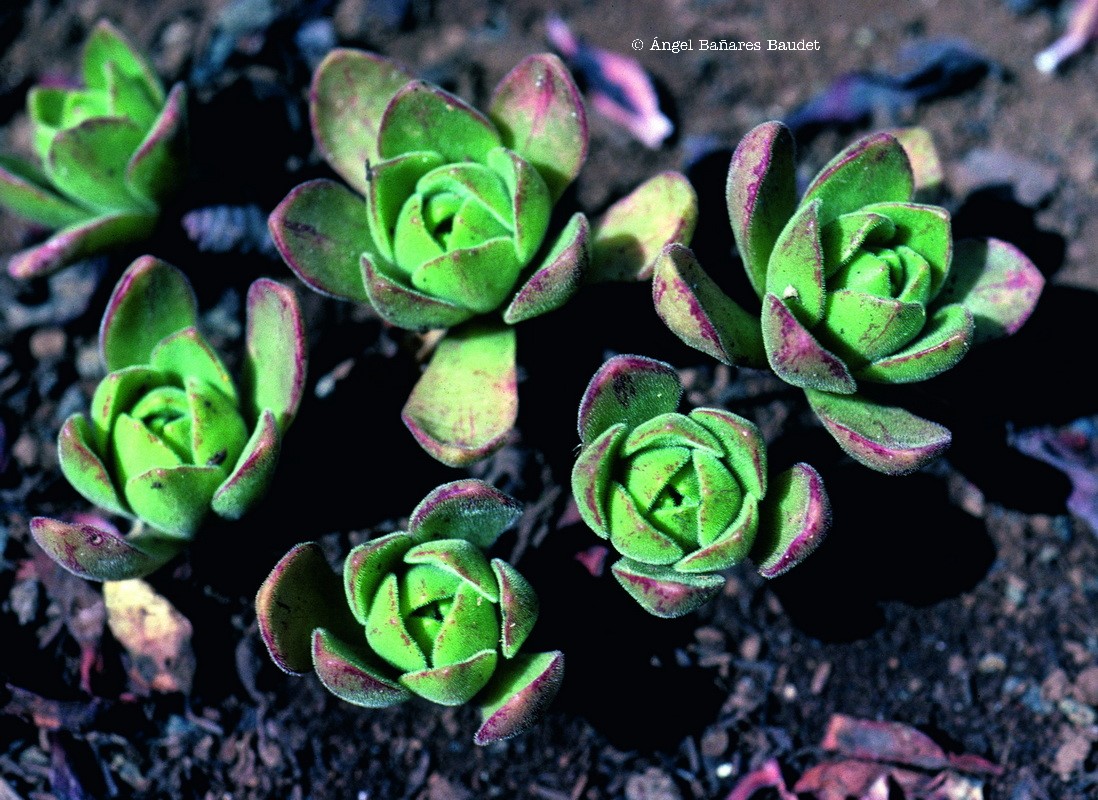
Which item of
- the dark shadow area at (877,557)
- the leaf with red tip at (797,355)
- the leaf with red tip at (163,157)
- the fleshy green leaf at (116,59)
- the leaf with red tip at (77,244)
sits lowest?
the dark shadow area at (877,557)

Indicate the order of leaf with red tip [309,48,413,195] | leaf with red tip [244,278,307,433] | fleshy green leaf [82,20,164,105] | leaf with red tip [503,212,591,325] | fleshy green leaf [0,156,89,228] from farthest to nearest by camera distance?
fleshy green leaf [82,20,164,105], fleshy green leaf [0,156,89,228], leaf with red tip [309,48,413,195], leaf with red tip [244,278,307,433], leaf with red tip [503,212,591,325]

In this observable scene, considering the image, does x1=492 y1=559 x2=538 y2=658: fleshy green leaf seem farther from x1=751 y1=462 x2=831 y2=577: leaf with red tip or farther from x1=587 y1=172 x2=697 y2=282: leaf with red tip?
x1=587 y1=172 x2=697 y2=282: leaf with red tip

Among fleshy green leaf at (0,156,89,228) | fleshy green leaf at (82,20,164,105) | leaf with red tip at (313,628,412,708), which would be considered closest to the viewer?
leaf with red tip at (313,628,412,708)

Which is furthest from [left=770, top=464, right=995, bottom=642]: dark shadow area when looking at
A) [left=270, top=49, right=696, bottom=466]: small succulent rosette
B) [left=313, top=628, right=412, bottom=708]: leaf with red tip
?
[left=313, top=628, right=412, bottom=708]: leaf with red tip

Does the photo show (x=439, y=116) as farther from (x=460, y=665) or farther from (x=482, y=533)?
(x=460, y=665)

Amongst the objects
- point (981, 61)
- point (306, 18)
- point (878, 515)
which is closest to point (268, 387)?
point (878, 515)

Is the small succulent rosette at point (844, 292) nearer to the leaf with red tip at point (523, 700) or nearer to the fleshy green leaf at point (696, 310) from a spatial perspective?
the fleshy green leaf at point (696, 310)

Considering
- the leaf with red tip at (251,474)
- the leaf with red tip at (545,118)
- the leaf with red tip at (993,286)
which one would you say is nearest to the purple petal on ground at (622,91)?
the leaf with red tip at (545,118)
